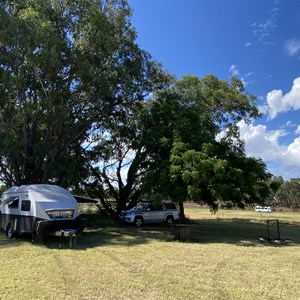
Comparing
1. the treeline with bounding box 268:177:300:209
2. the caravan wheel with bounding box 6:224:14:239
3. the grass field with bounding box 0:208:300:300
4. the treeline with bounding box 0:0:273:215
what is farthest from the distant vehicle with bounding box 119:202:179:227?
the treeline with bounding box 268:177:300:209

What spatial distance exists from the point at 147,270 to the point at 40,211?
6.59 meters

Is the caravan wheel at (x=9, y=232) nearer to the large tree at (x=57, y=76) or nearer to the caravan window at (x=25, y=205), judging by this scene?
the caravan window at (x=25, y=205)

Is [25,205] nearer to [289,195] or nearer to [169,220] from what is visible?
[169,220]

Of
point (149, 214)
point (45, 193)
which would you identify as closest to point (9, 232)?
point (45, 193)

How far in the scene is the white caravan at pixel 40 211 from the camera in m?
14.2

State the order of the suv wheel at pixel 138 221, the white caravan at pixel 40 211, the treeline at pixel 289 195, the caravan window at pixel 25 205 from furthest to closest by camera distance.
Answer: the treeline at pixel 289 195 → the suv wheel at pixel 138 221 → the caravan window at pixel 25 205 → the white caravan at pixel 40 211

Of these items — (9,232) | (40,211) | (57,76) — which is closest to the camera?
(40,211)

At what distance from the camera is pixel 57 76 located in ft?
65.4

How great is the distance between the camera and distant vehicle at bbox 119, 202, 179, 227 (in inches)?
919

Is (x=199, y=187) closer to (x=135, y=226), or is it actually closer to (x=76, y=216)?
(x=76, y=216)

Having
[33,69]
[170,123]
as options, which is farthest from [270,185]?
[33,69]

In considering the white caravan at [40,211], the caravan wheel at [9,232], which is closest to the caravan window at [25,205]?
the white caravan at [40,211]

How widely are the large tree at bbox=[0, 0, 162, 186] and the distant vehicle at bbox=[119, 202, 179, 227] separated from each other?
4.45m

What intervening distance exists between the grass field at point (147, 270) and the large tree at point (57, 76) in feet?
22.9
